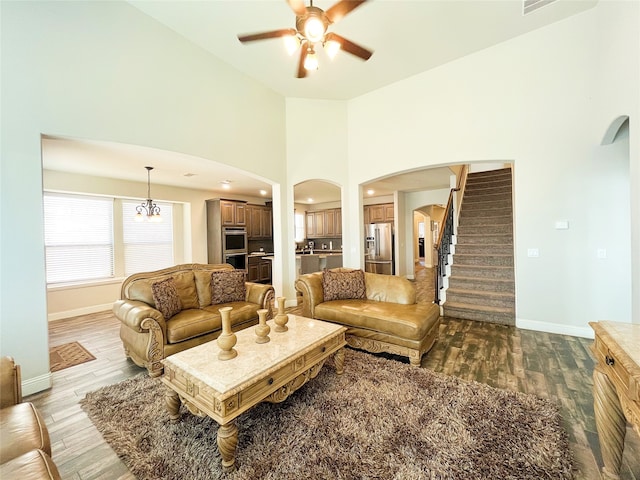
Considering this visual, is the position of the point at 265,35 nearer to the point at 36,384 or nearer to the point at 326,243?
the point at 36,384

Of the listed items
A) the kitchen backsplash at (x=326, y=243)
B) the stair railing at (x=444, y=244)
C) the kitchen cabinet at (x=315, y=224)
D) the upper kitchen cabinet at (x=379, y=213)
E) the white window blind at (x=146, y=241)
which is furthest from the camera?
the kitchen cabinet at (x=315, y=224)

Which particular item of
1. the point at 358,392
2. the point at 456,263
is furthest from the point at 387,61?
the point at 358,392

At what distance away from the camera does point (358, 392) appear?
227 cm

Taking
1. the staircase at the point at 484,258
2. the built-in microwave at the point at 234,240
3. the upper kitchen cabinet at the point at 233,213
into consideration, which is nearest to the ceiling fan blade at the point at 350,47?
the staircase at the point at 484,258

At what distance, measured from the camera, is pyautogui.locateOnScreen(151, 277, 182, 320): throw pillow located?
2914 millimetres

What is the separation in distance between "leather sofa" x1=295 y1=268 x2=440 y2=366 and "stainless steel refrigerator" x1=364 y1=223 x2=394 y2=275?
4.44m

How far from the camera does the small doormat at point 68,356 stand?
298 centimetres

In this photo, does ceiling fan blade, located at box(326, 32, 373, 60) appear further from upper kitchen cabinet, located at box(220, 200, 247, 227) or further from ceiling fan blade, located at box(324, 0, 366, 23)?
upper kitchen cabinet, located at box(220, 200, 247, 227)

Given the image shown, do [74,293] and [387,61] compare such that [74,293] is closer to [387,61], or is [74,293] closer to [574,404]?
[387,61]

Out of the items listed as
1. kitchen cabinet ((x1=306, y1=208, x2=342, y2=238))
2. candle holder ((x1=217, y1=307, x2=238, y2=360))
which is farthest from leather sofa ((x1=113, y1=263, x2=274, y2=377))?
kitchen cabinet ((x1=306, y1=208, x2=342, y2=238))

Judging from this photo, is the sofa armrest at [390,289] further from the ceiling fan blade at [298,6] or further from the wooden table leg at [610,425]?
the ceiling fan blade at [298,6]

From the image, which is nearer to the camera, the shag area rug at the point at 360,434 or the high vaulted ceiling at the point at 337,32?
the shag area rug at the point at 360,434

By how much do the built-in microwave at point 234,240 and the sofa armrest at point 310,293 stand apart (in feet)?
12.2

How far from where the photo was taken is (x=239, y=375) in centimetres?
167
